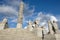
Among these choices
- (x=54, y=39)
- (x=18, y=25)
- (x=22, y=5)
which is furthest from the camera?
(x=22, y=5)

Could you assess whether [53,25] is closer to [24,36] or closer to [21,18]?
[24,36]

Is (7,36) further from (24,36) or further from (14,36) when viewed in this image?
(24,36)

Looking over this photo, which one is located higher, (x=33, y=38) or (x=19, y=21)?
(x=19, y=21)

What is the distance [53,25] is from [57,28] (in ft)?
1.83

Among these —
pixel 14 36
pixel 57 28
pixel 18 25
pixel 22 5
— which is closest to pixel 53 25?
pixel 57 28

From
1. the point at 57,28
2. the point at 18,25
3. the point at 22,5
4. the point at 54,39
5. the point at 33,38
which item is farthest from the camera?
the point at 22,5

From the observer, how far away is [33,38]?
69.9 feet

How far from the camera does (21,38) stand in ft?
70.5

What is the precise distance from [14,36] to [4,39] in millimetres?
1638

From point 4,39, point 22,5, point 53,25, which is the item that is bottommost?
point 4,39

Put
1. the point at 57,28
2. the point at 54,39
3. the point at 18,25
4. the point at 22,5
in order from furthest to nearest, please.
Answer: the point at 22,5 → the point at 18,25 → the point at 57,28 → the point at 54,39

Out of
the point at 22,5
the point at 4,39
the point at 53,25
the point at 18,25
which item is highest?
the point at 22,5

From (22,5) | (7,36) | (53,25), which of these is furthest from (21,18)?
(53,25)

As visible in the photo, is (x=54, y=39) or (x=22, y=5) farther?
(x=22, y=5)
